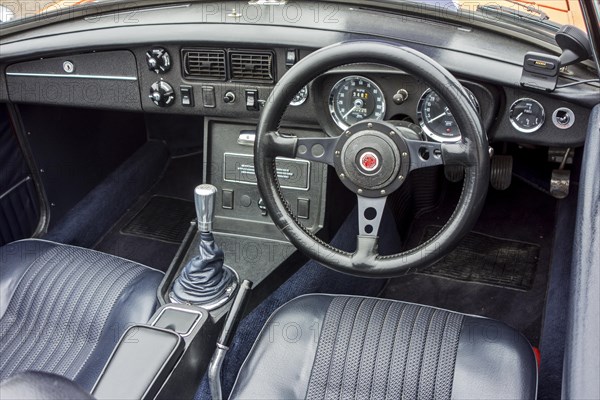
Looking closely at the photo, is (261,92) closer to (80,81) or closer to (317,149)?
(317,149)

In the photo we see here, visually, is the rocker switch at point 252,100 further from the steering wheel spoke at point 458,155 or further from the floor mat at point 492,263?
the floor mat at point 492,263

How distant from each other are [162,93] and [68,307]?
2.49ft

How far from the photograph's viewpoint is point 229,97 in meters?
2.20

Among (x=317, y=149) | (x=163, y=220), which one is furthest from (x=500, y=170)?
(x=163, y=220)

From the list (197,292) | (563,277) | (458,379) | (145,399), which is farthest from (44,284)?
(563,277)

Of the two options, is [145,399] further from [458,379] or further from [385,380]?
[458,379]

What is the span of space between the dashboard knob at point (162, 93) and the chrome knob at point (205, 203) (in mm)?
520

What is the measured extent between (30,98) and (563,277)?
188cm

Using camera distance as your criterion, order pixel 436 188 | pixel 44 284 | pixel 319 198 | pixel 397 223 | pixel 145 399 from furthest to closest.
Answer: pixel 436 188, pixel 397 223, pixel 319 198, pixel 44 284, pixel 145 399

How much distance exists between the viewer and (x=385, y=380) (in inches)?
63.9

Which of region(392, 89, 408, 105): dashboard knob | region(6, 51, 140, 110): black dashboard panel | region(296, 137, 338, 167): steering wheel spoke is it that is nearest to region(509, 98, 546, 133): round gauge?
region(392, 89, 408, 105): dashboard knob

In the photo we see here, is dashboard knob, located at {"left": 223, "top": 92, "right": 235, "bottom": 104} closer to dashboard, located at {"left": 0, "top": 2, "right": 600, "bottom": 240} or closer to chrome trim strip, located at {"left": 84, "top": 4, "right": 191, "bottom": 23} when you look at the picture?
dashboard, located at {"left": 0, "top": 2, "right": 600, "bottom": 240}

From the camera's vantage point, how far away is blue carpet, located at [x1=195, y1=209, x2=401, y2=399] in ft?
6.65

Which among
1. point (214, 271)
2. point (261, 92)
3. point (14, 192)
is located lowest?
point (14, 192)
